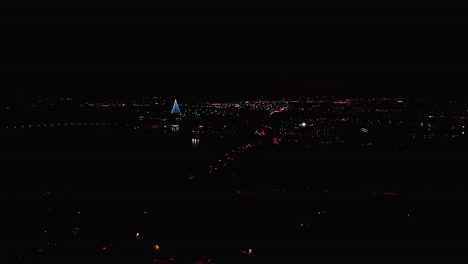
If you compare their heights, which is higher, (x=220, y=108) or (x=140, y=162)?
(x=220, y=108)

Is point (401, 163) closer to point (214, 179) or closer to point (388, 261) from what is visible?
point (214, 179)

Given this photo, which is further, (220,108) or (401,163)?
(220,108)

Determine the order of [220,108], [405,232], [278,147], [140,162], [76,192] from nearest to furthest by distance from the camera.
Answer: [405,232], [76,192], [140,162], [278,147], [220,108]

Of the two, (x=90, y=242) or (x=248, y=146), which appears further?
(x=248, y=146)

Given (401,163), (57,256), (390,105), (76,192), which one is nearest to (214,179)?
(76,192)

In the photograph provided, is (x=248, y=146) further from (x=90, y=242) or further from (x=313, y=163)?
(x=90, y=242)

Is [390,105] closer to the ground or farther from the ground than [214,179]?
farther from the ground

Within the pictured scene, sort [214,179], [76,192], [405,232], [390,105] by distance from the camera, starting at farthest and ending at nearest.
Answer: [390,105]
[214,179]
[76,192]
[405,232]

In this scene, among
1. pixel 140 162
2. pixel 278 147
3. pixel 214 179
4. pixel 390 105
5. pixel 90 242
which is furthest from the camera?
pixel 390 105

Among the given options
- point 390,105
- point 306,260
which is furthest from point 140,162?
point 390,105
